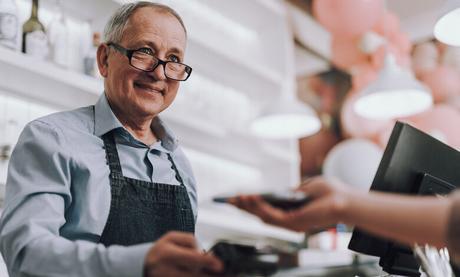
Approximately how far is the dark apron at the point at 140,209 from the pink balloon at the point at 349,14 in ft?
6.80

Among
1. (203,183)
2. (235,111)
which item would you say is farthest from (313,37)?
(203,183)

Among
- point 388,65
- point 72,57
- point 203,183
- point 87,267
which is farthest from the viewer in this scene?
point 203,183

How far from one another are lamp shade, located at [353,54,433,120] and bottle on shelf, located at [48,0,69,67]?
5.24 feet

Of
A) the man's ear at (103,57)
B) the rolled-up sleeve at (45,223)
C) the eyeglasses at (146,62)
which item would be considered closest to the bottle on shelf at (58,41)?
the man's ear at (103,57)

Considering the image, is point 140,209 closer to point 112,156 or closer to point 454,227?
point 112,156

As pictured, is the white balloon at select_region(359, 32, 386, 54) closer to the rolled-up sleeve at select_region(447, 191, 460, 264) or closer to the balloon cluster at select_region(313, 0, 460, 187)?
the balloon cluster at select_region(313, 0, 460, 187)

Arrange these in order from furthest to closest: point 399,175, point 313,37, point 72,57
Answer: point 313,37, point 72,57, point 399,175

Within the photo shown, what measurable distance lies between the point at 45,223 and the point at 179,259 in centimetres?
37

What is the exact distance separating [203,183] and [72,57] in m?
1.24

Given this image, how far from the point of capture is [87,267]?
92 centimetres

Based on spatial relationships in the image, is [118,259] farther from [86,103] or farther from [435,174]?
[86,103]

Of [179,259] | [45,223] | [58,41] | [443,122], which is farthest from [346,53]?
[179,259]

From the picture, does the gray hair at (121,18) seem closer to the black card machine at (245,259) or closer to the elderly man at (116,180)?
the elderly man at (116,180)

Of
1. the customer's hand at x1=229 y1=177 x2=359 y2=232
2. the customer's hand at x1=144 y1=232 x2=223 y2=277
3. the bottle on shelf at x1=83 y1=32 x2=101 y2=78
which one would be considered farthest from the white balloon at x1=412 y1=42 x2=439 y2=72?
the customer's hand at x1=144 y1=232 x2=223 y2=277
